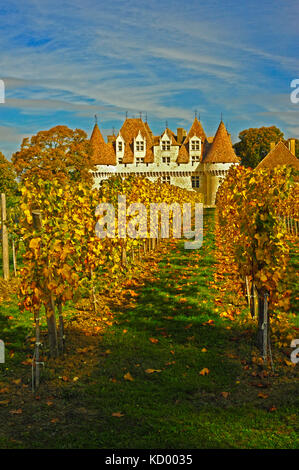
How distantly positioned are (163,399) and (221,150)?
51.1 meters

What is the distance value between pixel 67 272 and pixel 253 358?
257 cm

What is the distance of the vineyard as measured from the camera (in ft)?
15.0

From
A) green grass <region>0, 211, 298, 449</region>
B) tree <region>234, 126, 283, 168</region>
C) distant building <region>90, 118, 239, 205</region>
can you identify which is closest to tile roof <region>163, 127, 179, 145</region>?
distant building <region>90, 118, 239, 205</region>

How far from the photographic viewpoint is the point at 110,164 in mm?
56250

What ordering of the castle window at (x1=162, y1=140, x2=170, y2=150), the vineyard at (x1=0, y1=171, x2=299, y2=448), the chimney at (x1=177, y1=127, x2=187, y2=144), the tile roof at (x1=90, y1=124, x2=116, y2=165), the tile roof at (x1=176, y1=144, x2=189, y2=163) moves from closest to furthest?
the vineyard at (x1=0, y1=171, x2=299, y2=448)
the tile roof at (x1=90, y1=124, x2=116, y2=165)
the tile roof at (x1=176, y1=144, x2=189, y2=163)
the castle window at (x1=162, y1=140, x2=170, y2=150)
the chimney at (x1=177, y1=127, x2=187, y2=144)

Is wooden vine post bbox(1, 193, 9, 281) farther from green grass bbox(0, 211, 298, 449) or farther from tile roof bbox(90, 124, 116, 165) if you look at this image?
tile roof bbox(90, 124, 116, 165)

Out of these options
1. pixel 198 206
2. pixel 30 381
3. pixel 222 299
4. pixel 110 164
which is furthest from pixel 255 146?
pixel 30 381

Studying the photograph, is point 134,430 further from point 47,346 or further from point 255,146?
point 255,146

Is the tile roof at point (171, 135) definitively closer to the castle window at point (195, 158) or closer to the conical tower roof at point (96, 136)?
the castle window at point (195, 158)

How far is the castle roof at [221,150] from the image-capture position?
5369 centimetres

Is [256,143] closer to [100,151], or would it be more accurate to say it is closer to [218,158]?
[218,158]

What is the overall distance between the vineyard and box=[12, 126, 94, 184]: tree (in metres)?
33.7

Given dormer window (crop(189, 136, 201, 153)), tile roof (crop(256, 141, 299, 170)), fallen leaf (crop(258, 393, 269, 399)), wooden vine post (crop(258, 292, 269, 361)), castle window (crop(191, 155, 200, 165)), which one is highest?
dormer window (crop(189, 136, 201, 153))

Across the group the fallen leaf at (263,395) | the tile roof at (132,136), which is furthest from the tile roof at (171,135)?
the fallen leaf at (263,395)
